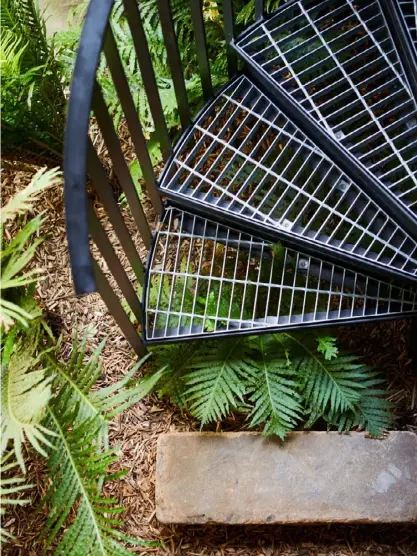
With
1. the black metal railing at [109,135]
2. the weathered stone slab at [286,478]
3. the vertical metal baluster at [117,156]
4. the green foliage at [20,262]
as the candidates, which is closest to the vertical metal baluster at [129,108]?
the black metal railing at [109,135]

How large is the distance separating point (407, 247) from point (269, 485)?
2.97 feet

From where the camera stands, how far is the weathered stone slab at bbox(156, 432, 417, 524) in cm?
197

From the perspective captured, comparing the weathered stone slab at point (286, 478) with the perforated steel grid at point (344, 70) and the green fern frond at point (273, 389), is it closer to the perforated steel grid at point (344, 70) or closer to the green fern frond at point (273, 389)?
the green fern frond at point (273, 389)

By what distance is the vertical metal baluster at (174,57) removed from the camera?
1.81 meters

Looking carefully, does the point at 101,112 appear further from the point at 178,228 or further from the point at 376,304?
the point at 376,304

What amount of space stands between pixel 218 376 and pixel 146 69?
1019mm

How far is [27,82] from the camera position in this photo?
219 centimetres

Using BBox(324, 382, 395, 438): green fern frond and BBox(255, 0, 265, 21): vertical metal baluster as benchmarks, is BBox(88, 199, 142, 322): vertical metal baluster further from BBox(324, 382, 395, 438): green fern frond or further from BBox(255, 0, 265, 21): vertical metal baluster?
BBox(255, 0, 265, 21): vertical metal baluster

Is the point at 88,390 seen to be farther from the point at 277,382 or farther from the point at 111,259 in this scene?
the point at 277,382

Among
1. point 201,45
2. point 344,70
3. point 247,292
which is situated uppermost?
point 201,45

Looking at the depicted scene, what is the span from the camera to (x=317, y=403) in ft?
6.82

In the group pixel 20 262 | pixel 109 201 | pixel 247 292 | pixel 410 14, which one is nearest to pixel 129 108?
pixel 109 201

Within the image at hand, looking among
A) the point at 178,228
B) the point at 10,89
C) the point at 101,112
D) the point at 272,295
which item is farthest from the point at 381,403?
the point at 10,89

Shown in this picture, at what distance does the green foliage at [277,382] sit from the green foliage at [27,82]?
964 mm
